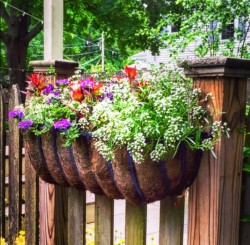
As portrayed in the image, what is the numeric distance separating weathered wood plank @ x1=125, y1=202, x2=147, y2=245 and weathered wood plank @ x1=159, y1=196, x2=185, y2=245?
9cm

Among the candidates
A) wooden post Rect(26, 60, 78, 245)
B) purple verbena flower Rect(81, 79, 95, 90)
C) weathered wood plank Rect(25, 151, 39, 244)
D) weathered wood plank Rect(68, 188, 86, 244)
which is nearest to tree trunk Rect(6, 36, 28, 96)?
weathered wood plank Rect(25, 151, 39, 244)

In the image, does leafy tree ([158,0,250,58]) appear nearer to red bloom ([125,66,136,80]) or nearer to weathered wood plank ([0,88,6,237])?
weathered wood plank ([0,88,6,237])

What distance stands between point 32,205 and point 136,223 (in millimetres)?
750

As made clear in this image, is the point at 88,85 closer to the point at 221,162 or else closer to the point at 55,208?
the point at 221,162

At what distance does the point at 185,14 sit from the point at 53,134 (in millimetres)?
8292

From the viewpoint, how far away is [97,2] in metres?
12.3

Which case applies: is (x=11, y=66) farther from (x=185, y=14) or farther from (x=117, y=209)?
(x=117, y=209)

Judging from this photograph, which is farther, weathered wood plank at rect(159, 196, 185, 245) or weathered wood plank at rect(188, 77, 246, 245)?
weathered wood plank at rect(159, 196, 185, 245)

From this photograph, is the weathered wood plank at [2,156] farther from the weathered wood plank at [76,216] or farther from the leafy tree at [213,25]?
the leafy tree at [213,25]

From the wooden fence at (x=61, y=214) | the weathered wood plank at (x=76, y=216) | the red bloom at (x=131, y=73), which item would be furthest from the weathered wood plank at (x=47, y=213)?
the red bloom at (x=131, y=73)

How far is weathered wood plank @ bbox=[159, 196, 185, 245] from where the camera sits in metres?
1.32

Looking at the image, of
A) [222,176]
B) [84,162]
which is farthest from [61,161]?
[222,176]

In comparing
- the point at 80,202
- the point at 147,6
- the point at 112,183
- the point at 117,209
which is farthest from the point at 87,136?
the point at 147,6

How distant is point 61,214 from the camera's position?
1837 mm
